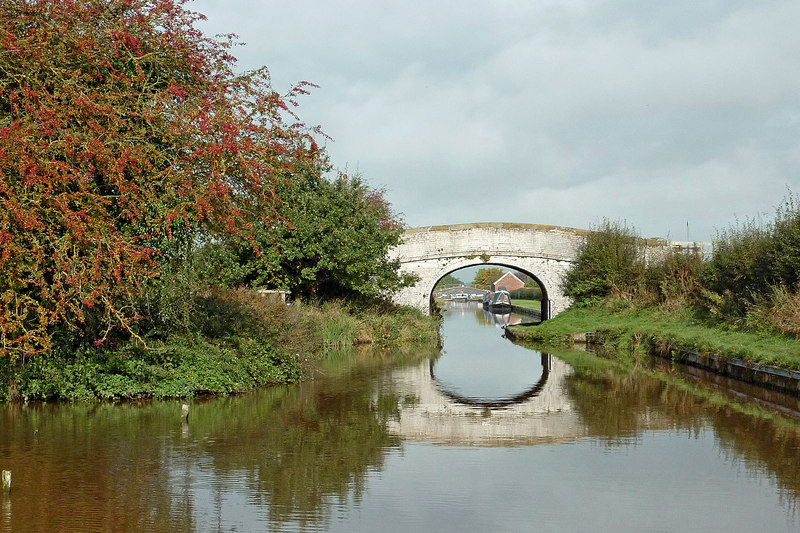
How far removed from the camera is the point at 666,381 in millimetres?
16750

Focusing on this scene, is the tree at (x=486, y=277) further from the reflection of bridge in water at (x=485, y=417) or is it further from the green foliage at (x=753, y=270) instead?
the reflection of bridge in water at (x=485, y=417)

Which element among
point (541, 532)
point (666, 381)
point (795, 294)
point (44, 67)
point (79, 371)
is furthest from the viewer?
point (795, 294)

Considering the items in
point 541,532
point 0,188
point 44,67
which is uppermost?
point 44,67

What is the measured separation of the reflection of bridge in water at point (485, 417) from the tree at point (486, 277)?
104 m

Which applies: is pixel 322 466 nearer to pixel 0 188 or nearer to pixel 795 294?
pixel 0 188

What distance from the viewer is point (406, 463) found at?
8.88 m

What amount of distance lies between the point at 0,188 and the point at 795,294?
1662 cm

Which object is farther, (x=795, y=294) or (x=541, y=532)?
(x=795, y=294)

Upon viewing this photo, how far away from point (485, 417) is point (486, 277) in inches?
4520

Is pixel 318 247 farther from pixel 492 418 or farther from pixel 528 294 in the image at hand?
pixel 528 294

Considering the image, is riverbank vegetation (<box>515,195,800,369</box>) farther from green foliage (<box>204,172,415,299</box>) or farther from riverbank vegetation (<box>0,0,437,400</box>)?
riverbank vegetation (<box>0,0,437,400</box>)

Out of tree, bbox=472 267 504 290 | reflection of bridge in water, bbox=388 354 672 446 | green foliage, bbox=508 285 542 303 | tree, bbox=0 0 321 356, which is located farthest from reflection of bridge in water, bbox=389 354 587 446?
tree, bbox=472 267 504 290

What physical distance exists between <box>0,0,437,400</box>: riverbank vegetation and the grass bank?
31 mm

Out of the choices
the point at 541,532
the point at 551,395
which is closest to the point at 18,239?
the point at 541,532
